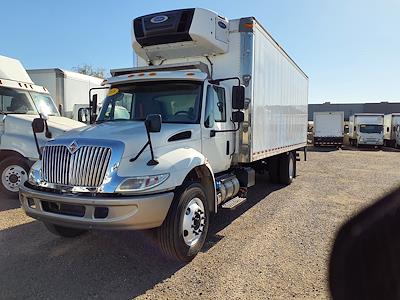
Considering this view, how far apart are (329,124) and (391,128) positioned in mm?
6957

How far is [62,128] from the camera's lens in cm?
896

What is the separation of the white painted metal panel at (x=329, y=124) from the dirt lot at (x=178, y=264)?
25.9 m

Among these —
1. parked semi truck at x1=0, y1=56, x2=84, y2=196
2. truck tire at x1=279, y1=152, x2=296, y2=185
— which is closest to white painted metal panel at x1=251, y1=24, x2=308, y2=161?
Answer: truck tire at x1=279, y1=152, x2=296, y2=185

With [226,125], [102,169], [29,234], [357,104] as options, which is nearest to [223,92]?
[226,125]

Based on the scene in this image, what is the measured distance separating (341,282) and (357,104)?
67.6 meters

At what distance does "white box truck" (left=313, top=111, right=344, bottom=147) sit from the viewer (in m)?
31.8

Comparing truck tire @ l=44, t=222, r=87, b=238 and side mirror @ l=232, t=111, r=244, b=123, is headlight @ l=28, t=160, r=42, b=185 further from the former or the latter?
side mirror @ l=232, t=111, r=244, b=123

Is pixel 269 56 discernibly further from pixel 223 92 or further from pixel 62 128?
pixel 62 128

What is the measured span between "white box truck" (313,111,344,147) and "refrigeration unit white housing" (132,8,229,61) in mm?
27063

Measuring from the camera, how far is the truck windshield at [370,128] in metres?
31.8

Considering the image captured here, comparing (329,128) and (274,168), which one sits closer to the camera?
(274,168)

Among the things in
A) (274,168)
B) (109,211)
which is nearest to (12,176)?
(109,211)

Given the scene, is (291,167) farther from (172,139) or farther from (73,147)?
(73,147)

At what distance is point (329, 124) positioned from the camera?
106 ft
